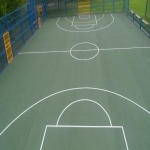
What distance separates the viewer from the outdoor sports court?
5.85m

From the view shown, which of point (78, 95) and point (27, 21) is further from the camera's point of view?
point (27, 21)

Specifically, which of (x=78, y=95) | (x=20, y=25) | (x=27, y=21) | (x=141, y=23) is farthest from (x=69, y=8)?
(x=78, y=95)

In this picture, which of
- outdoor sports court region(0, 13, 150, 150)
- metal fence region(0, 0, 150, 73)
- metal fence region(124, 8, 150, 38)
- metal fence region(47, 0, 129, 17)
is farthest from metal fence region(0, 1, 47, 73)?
metal fence region(124, 8, 150, 38)

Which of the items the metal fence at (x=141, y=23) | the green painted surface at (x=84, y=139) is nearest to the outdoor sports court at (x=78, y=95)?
the green painted surface at (x=84, y=139)

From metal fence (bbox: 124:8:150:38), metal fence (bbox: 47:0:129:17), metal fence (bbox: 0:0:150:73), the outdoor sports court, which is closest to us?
the outdoor sports court

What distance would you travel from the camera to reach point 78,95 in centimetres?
771

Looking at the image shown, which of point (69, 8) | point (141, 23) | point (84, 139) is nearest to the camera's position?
point (84, 139)

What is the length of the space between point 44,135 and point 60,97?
6.46ft

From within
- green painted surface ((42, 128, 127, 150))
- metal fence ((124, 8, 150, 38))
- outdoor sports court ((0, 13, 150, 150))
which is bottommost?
green painted surface ((42, 128, 127, 150))

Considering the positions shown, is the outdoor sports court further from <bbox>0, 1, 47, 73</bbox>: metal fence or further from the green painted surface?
<bbox>0, 1, 47, 73</bbox>: metal fence

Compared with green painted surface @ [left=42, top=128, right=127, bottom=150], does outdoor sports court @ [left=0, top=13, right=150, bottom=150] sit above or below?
above

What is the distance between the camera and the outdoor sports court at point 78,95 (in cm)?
585

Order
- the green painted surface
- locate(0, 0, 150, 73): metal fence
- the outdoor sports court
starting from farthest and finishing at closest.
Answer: locate(0, 0, 150, 73): metal fence < the outdoor sports court < the green painted surface

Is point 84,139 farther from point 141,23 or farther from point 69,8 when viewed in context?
point 69,8
